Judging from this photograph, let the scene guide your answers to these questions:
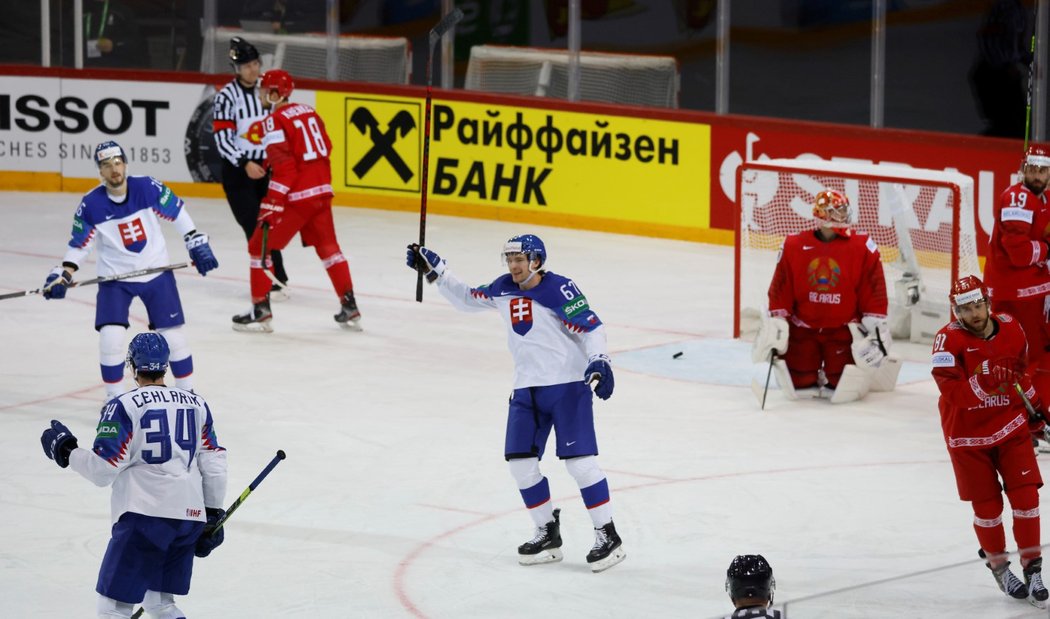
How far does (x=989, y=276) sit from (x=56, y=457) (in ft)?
16.6

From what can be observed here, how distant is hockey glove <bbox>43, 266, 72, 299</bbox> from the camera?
9.03 meters

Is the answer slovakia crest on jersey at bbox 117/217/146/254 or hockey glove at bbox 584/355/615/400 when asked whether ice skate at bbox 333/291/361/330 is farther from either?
hockey glove at bbox 584/355/615/400

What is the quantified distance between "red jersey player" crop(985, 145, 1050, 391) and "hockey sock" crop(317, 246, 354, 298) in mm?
4415

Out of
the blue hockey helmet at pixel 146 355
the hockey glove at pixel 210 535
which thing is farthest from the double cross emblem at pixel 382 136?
the hockey glove at pixel 210 535

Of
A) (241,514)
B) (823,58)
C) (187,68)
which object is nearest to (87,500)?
(241,514)

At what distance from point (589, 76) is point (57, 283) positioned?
7511 millimetres

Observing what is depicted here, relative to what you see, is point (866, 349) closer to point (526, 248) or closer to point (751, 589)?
point (526, 248)

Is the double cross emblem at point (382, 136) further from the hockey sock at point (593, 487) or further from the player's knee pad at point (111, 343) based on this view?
the hockey sock at point (593, 487)

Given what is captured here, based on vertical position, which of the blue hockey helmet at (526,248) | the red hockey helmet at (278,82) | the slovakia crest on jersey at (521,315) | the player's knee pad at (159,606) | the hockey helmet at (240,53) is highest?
the hockey helmet at (240,53)

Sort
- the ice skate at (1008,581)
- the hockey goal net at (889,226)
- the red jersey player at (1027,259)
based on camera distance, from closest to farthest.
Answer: the ice skate at (1008,581) → the red jersey player at (1027,259) → the hockey goal net at (889,226)

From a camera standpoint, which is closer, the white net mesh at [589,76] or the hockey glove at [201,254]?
the hockey glove at [201,254]

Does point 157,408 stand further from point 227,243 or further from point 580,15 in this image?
point 580,15

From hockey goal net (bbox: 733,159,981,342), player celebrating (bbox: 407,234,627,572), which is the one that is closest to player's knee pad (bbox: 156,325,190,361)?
player celebrating (bbox: 407,234,627,572)

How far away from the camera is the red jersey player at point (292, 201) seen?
11.7 meters
